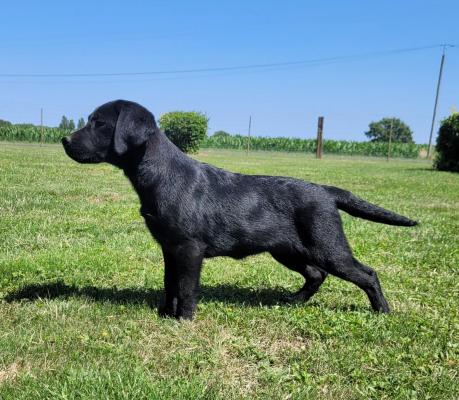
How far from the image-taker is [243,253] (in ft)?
13.0

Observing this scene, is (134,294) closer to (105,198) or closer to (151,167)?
(151,167)

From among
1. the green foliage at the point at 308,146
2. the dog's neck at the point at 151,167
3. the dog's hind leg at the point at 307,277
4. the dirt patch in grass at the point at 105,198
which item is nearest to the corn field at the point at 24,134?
the green foliage at the point at 308,146

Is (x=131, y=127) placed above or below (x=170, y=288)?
above

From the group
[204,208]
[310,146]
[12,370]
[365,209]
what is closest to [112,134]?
[204,208]

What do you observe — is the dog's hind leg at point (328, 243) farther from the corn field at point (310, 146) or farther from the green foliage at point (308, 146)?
the green foliage at point (308, 146)

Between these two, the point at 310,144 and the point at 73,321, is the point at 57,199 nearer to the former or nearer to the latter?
the point at 73,321

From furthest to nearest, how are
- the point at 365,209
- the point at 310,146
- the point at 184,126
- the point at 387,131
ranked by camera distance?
the point at 387,131 → the point at 310,146 → the point at 184,126 → the point at 365,209

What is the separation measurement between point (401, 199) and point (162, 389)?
10.0 metres

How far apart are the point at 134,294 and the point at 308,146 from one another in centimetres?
6011

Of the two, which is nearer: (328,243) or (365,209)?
(328,243)

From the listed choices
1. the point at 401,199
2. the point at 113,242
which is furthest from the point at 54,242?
the point at 401,199

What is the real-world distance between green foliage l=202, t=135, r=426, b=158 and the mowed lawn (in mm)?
55390

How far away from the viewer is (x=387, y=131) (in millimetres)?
102438

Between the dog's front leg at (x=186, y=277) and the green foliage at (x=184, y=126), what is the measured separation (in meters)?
28.0
